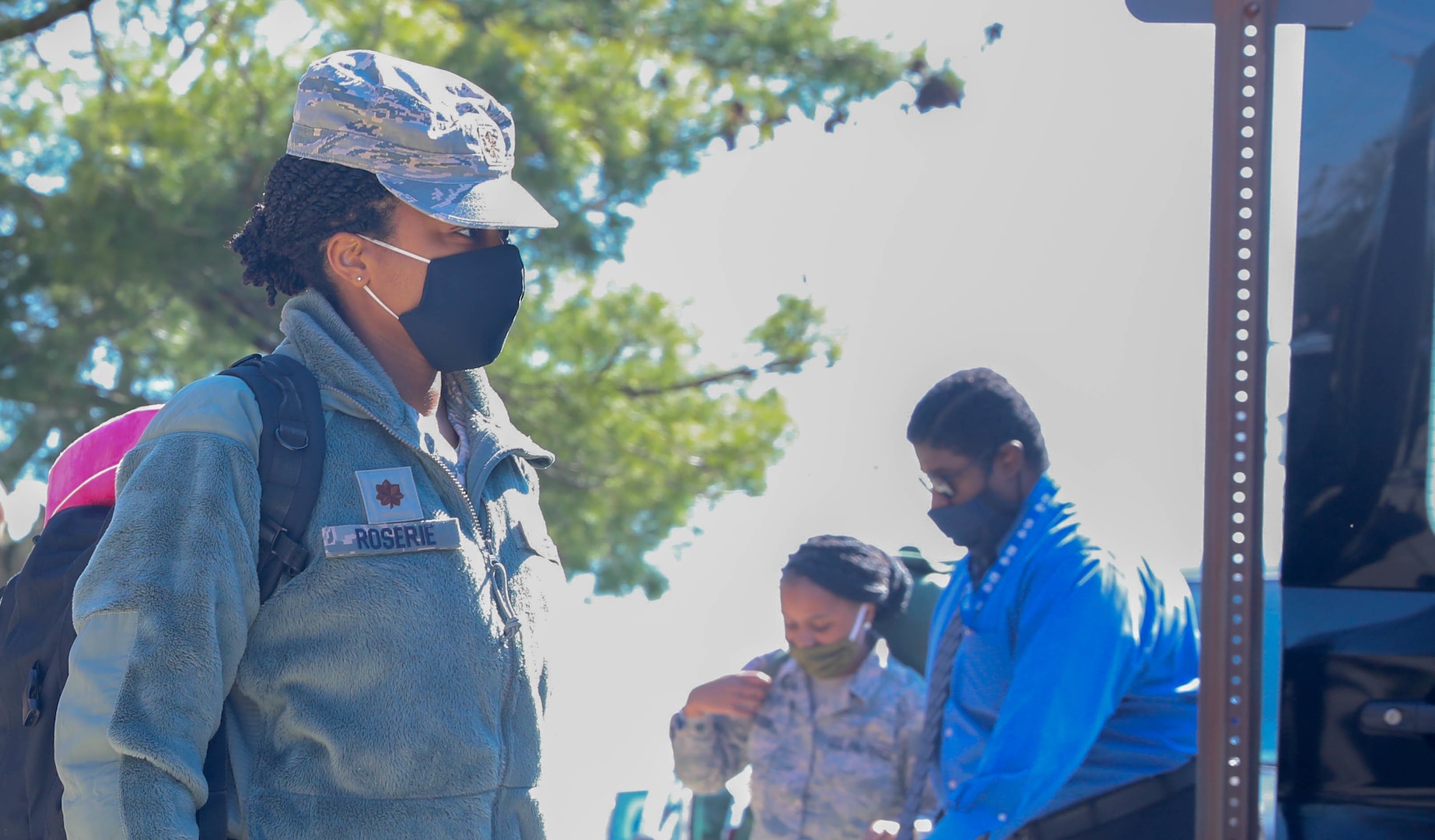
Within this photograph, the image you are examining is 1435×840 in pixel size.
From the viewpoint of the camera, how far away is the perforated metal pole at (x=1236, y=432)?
151 cm

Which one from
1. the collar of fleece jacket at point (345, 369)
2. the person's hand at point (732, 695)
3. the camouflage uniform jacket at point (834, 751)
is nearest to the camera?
the collar of fleece jacket at point (345, 369)

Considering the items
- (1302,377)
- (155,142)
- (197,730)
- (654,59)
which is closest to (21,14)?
(155,142)

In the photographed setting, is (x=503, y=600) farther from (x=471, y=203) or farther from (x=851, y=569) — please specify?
(x=851, y=569)

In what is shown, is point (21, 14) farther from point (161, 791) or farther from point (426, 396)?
point (161, 791)

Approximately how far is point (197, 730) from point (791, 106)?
145 inches

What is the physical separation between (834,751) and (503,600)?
66.3 inches

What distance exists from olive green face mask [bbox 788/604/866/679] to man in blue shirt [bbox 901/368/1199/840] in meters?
0.74

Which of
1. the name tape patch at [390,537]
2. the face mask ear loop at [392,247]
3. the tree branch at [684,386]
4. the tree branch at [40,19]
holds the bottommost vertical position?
the name tape patch at [390,537]

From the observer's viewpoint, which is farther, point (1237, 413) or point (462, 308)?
point (462, 308)

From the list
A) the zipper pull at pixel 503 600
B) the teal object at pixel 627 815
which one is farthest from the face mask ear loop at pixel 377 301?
the teal object at pixel 627 815

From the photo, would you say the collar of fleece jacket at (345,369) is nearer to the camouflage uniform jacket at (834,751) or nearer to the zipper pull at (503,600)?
the zipper pull at (503,600)

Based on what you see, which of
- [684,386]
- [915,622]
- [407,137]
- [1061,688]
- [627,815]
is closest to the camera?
[407,137]

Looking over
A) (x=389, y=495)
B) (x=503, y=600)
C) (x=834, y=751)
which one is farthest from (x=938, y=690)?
(x=389, y=495)

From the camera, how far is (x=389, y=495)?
1651 mm
